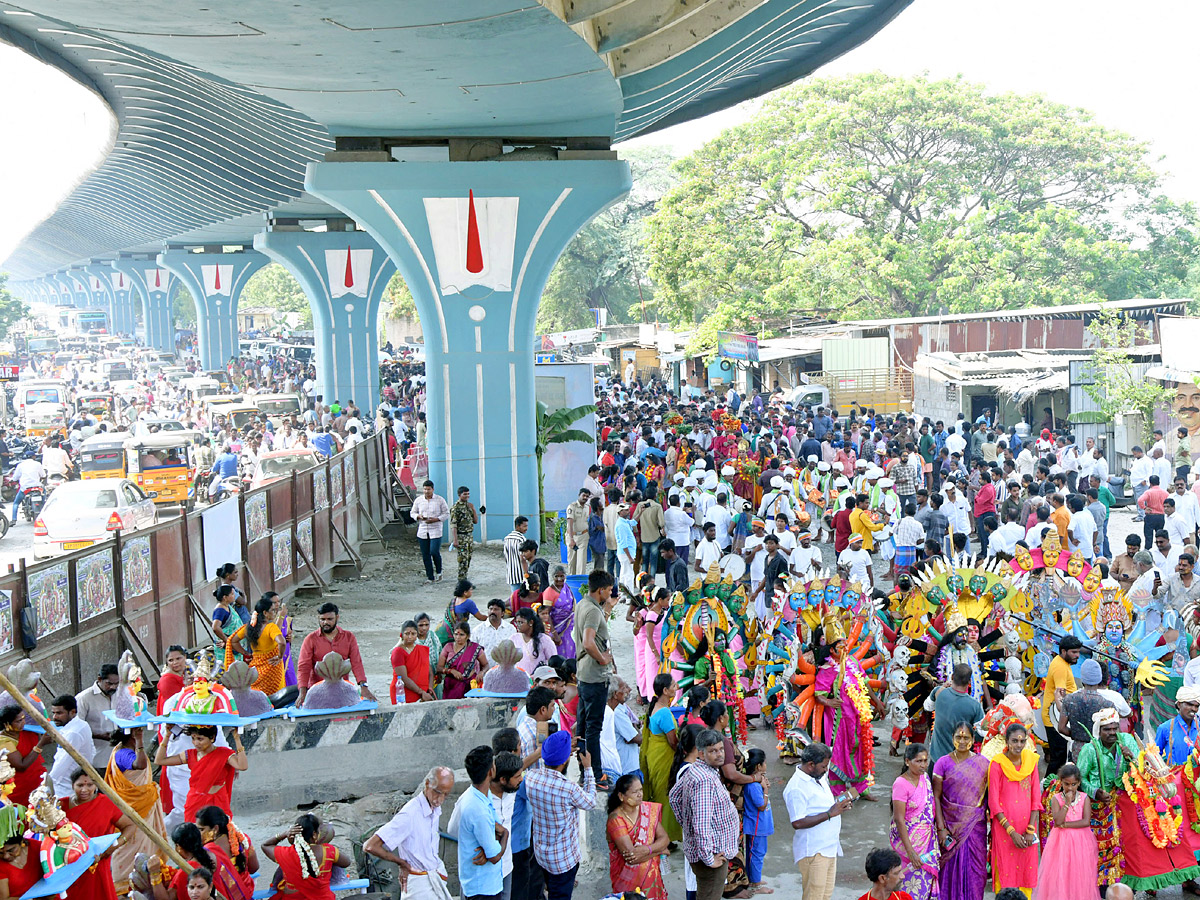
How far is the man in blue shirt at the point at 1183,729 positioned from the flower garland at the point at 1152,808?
35 centimetres

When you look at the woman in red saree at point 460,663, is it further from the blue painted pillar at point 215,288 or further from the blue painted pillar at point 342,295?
the blue painted pillar at point 215,288

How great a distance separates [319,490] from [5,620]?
7506 millimetres

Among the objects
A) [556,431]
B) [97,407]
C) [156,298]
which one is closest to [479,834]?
[556,431]

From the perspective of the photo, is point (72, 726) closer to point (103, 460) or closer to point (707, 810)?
point (707, 810)

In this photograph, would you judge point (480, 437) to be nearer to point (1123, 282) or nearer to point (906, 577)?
→ point (906, 577)

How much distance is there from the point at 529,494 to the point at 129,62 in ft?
28.4

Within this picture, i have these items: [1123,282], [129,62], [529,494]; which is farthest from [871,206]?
[129,62]

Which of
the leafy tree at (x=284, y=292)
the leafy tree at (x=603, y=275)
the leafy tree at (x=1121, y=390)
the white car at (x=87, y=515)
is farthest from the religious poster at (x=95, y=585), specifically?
the leafy tree at (x=284, y=292)

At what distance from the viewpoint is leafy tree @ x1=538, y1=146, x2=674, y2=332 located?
223ft

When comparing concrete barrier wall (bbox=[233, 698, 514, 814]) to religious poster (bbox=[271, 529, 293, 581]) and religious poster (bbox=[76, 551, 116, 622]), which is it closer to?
religious poster (bbox=[76, 551, 116, 622])

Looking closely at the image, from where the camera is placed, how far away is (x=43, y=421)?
109 ft

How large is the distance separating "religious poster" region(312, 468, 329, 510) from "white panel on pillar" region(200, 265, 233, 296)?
4244 cm

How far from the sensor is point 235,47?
38.9 feet

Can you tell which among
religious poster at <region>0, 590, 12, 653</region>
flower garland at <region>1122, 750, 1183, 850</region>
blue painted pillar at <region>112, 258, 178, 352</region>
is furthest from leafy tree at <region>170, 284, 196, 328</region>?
flower garland at <region>1122, 750, 1183, 850</region>
